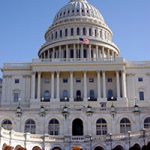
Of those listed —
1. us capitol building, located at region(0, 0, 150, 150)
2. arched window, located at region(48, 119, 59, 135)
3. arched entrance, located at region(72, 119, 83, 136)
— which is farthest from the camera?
arched entrance, located at region(72, 119, 83, 136)

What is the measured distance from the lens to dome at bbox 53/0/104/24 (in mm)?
147375

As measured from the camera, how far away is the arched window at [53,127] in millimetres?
87062

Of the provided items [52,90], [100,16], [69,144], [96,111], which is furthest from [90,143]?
[100,16]

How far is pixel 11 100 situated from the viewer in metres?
113

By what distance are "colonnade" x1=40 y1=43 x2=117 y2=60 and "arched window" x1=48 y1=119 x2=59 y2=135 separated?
46.0m

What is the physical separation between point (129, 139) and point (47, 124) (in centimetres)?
2037

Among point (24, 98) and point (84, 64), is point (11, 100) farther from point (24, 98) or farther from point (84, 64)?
point (84, 64)

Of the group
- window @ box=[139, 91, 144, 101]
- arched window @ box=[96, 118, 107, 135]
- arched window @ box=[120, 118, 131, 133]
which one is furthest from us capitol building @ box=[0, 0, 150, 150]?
window @ box=[139, 91, 144, 101]

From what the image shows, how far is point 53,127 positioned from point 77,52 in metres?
50.0

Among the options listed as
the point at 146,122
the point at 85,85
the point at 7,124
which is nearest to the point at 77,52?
the point at 85,85

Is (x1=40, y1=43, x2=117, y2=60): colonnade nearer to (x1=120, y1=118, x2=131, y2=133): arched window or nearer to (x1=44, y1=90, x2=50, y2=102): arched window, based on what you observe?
(x1=44, y1=90, x2=50, y2=102): arched window

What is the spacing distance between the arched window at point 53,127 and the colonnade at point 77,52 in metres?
46.0

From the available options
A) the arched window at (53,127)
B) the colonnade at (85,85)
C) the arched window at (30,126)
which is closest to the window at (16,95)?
the colonnade at (85,85)

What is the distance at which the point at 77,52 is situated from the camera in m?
133
